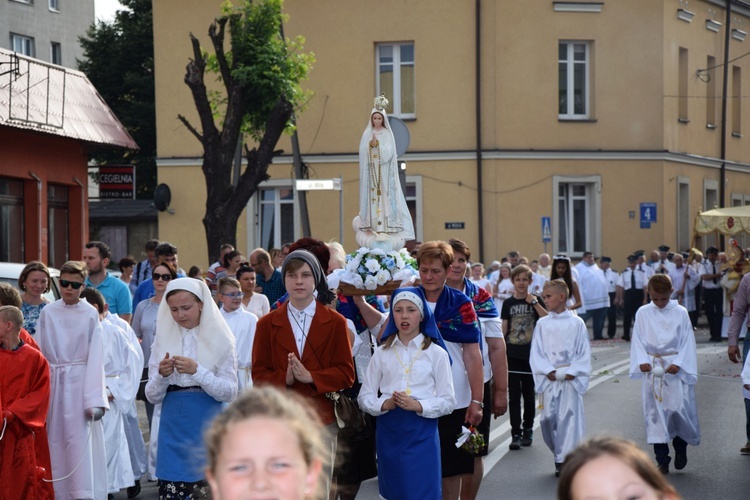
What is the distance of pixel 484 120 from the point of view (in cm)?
3619

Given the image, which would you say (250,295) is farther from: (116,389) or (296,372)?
(296,372)

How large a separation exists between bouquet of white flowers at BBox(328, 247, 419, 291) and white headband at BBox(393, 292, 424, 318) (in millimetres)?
866

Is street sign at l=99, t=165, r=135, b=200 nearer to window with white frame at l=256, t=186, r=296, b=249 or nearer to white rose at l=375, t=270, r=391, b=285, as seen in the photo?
window with white frame at l=256, t=186, r=296, b=249

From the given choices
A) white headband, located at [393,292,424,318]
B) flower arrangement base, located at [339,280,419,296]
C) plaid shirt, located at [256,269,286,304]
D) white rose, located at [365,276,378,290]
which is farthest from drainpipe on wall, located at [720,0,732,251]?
white headband, located at [393,292,424,318]

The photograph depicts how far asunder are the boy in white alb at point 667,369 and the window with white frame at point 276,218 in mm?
25236

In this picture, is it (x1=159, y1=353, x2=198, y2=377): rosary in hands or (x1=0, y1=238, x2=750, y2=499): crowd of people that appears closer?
(x1=159, y1=353, x2=198, y2=377): rosary in hands

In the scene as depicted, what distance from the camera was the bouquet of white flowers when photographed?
907 cm

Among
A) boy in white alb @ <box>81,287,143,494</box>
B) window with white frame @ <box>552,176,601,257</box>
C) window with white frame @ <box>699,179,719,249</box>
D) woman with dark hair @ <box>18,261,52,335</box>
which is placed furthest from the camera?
window with white frame @ <box>699,179,719,249</box>

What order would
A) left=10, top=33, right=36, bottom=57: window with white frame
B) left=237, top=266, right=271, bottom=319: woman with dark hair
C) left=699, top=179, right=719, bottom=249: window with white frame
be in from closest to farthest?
1. left=237, top=266, right=271, bottom=319: woman with dark hair
2. left=699, top=179, right=719, bottom=249: window with white frame
3. left=10, top=33, right=36, bottom=57: window with white frame

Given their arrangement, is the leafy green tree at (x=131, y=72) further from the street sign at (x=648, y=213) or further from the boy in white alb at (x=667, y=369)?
the boy in white alb at (x=667, y=369)

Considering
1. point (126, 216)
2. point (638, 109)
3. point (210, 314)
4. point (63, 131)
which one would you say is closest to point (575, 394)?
point (210, 314)

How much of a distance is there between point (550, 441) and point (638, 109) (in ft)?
87.0

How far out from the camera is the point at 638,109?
37281mm

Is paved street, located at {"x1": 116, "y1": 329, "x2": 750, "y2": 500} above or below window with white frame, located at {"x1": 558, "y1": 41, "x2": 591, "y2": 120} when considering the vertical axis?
below
